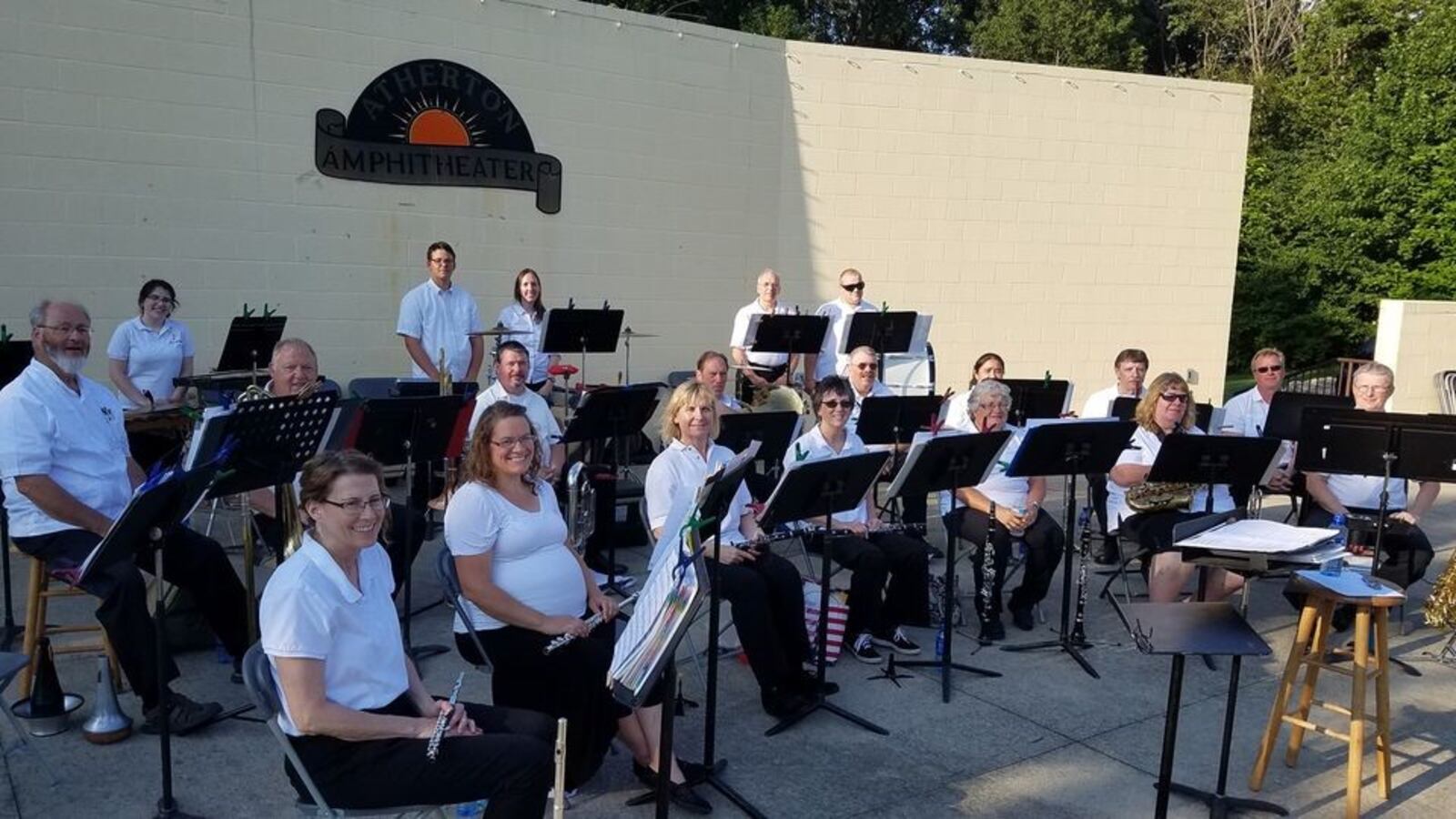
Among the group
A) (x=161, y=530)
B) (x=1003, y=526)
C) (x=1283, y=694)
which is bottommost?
(x=1283, y=694)

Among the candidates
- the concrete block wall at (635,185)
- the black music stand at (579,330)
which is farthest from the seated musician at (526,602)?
the concrete block wall at (635,185)

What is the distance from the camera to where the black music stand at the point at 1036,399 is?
7539 millimetres

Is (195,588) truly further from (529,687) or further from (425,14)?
(425,14)

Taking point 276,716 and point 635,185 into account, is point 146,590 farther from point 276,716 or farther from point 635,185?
point 635,185

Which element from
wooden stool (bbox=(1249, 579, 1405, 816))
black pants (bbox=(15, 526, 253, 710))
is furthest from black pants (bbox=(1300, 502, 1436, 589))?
black pants (bbox=(15, 526, 253, 710))

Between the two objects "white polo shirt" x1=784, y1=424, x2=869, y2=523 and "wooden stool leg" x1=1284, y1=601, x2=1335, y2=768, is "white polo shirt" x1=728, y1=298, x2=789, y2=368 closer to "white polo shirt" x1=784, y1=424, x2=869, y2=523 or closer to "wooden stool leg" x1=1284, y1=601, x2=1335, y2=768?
"white polo shirt" x1=784, y1=424, x2=869, y2=523

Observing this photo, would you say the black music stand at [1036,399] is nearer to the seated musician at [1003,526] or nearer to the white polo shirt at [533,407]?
the seated musician at [1003,526]

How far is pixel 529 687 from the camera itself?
13.2ft

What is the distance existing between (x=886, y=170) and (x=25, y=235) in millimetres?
7632

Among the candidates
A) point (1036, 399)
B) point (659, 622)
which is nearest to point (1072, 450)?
point (1036, 399)

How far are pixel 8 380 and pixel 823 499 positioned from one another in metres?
4.80

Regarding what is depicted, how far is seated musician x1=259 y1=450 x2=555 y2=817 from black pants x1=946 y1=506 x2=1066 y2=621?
3.50 meters

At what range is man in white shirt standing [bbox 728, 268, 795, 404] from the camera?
29.3 ft

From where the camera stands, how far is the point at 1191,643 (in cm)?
372
